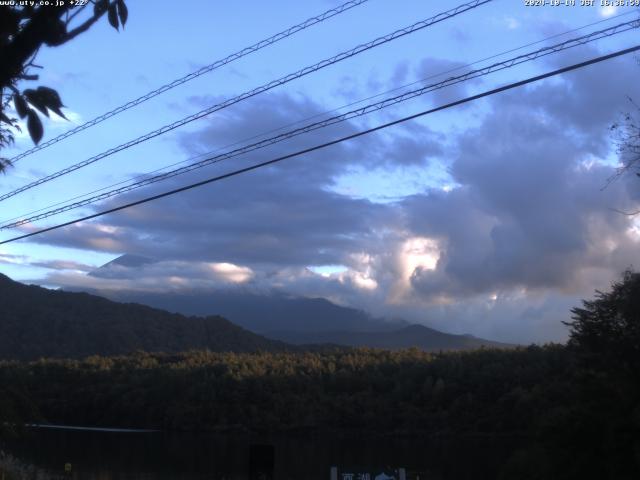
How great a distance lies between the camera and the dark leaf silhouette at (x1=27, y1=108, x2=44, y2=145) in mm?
5062

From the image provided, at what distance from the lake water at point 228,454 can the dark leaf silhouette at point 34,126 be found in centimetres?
2272

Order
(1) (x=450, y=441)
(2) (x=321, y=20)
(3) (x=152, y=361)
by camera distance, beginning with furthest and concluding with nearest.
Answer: (3) (x=152, y=361), (1) (x=450, y=441), (2) (x=321, y=20)

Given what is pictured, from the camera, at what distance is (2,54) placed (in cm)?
517

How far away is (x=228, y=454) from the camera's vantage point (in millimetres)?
49344

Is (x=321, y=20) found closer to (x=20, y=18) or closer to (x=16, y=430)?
(x=20, y=18)

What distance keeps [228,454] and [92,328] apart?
68015 millimetres

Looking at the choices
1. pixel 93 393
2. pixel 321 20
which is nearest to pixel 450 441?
pixel 93 393

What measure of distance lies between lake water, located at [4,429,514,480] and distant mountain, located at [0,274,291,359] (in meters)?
43.2

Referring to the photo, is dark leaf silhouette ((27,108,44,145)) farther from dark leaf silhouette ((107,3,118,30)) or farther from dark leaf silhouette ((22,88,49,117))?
dark leaf silhouette ((107,3,118,30))

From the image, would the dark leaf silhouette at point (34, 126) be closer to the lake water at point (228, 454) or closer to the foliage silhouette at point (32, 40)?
the foliage silhouette at point (32, 40)

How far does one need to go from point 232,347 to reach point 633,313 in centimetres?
10385

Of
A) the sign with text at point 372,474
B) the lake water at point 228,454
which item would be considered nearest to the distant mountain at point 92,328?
the lake water at point 228,454

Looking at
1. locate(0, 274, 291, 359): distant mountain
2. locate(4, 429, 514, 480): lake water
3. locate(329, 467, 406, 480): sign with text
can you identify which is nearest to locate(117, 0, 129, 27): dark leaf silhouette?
locate(329, 467, 406, 480): sign with text

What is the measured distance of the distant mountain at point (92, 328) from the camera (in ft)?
343
